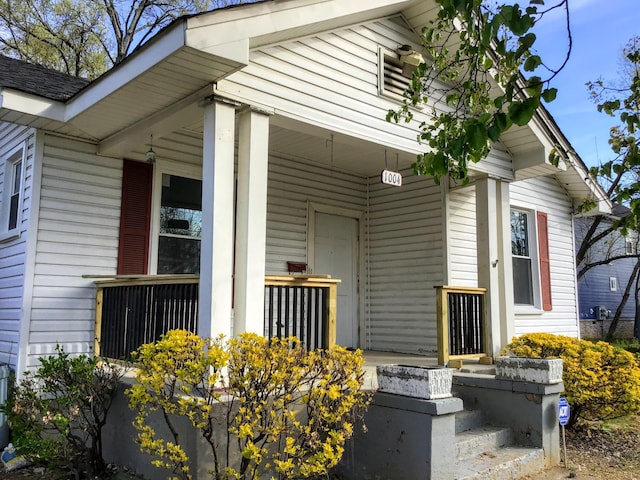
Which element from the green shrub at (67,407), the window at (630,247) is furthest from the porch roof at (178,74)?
the window at (630,247)

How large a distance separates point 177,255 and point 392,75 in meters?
3.36

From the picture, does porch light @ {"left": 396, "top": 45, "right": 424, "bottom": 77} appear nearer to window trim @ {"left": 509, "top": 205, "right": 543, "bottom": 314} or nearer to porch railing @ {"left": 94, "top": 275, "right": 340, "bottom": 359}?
porch railing @ {"left": 94, "top": 275, "right": 340, "bottom": 359}

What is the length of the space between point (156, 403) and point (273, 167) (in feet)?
15.1

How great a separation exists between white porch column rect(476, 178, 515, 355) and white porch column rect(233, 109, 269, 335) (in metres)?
3.81

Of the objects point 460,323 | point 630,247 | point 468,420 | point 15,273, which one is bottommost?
point 468,420

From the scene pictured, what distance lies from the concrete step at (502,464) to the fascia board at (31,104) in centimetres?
497

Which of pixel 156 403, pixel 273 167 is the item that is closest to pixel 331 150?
pixel 273 167

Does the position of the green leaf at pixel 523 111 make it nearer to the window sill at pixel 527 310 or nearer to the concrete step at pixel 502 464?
the concrete step at pixel 502 464

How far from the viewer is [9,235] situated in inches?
236

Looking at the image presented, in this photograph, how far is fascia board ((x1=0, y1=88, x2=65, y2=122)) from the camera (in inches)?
197

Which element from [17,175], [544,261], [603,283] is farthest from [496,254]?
[603,283]

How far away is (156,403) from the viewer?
11.6 ft

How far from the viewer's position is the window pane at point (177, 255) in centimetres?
644

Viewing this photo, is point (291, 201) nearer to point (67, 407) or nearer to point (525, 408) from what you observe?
point (67, 407)
